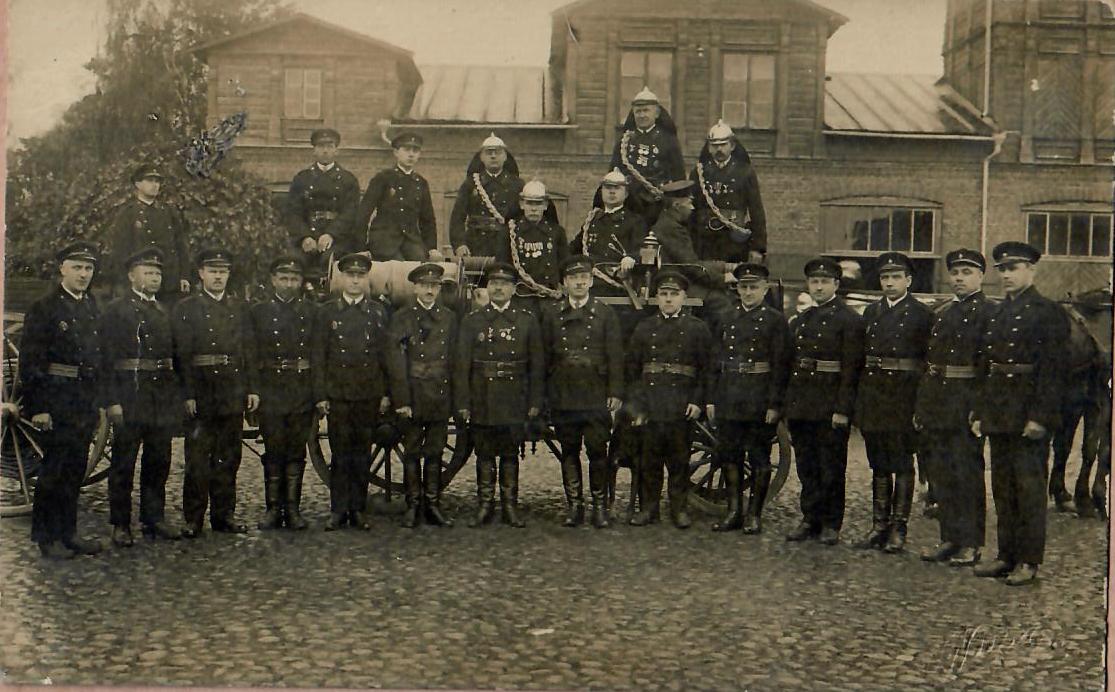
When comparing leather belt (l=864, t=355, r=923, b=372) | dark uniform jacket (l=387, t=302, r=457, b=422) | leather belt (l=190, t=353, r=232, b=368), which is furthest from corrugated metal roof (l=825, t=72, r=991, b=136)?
leather belt (l=190, t=353, r=232, b=368)

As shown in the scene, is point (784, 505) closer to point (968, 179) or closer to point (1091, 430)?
point (1091, 430)

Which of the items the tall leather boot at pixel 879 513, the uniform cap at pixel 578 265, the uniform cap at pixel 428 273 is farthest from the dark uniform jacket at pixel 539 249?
the tall leather boot at pixel 879 513

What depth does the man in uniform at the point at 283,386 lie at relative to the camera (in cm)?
536

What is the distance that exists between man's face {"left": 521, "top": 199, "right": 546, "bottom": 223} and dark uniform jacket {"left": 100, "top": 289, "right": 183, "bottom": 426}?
78.3 inches

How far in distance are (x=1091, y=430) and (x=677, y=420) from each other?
2063 mm

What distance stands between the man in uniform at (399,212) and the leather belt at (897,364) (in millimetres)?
2571

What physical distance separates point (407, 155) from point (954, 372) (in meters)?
3.12

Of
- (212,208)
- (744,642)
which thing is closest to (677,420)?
(744,642)

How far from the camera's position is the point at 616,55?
5812mm

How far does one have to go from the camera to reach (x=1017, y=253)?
4816 mm

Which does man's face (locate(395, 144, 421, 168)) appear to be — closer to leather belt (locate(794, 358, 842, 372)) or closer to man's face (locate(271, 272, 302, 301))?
man's face (locate(271, 272, 302, 301))

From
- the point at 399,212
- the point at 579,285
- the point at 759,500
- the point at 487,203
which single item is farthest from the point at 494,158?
the point at 759,500

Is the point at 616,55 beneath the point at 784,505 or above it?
above

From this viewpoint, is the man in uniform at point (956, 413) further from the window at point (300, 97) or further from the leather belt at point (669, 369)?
→ the window at point (300, 97)
